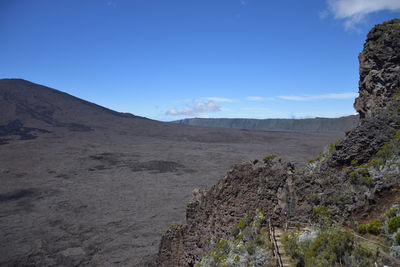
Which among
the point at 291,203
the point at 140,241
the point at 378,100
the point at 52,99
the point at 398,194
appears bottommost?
the point at 140,241

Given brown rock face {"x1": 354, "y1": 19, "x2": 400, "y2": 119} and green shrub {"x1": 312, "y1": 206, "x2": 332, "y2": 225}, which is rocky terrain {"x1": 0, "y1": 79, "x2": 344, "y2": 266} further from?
green shrub {"x1": 312, "y1": 206, "x2": 332, "y2": 225}

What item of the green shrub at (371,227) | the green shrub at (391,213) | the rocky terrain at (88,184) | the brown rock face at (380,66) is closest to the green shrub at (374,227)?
the green shrub at (371,227)

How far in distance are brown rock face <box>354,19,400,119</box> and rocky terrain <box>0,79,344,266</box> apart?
22.5 ft

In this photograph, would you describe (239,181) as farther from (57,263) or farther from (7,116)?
(7,116)

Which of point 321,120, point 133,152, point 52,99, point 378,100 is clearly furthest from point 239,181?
point 321,120

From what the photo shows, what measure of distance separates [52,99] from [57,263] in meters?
103

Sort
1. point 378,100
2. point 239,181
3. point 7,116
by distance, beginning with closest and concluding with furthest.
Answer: point 239,181, point 378,100, point 7,116

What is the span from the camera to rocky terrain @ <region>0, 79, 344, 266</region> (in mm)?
20125

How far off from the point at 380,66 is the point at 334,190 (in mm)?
5850

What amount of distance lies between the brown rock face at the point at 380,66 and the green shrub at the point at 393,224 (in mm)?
5174

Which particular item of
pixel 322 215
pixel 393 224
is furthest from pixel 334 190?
pixel 393 224

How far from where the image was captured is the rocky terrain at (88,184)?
20.1 metres

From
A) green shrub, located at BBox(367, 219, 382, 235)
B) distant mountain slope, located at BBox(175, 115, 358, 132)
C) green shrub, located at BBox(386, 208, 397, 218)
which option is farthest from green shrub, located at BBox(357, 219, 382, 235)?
distant mountain slope, located at BBox(175, 115, 358, 132)

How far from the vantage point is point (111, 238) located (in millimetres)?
21641
